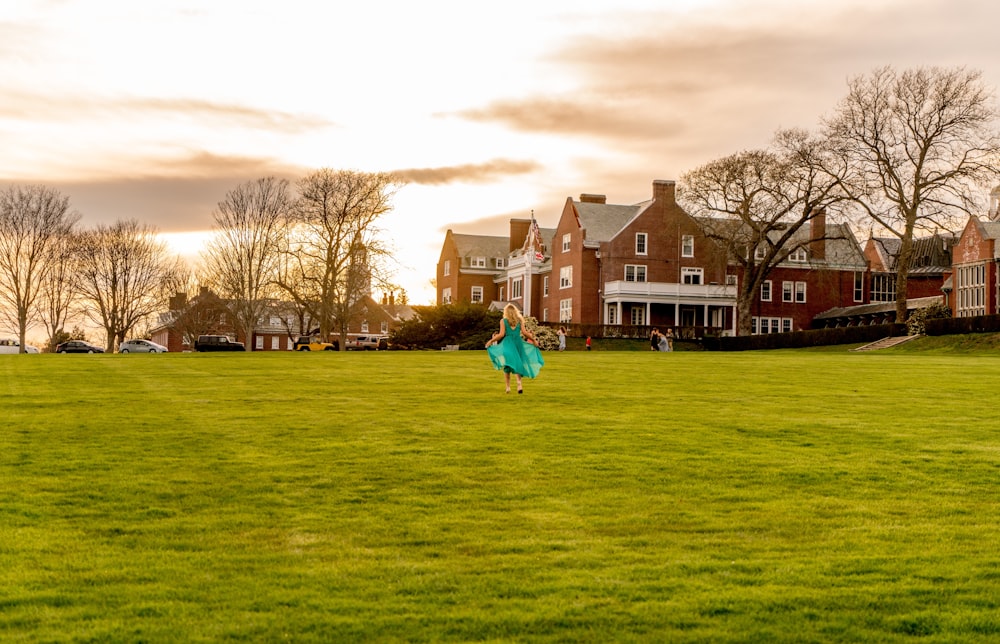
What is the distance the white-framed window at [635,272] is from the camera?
83.1 meters

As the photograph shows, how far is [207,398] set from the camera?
20.3 m

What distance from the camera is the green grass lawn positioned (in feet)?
22.0

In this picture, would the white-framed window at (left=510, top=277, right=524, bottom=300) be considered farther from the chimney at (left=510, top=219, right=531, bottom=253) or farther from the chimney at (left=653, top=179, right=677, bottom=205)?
the chimney at (left=653, top=179, right=677, bottom=205)

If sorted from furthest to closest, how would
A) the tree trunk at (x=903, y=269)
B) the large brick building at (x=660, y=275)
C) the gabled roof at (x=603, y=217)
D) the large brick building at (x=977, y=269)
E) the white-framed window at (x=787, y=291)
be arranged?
the white-framed window at (x=787, y=291), the gabled roof at (x=603, y=217), the large brick building at (x=660, y=275), the large brick building at (x=977, y=269), the tree trunk at (x=903, y=269)

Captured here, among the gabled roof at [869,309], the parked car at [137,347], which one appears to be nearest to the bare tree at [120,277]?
the parked car at [137,347]

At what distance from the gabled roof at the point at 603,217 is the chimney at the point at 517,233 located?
1707cm

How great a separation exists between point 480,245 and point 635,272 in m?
31.9

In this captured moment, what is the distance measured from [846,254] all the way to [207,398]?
79.5 metres

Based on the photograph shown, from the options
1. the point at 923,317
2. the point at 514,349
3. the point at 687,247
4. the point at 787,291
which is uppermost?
the point at 687,247

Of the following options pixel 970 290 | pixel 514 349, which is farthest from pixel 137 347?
pixel 514 349

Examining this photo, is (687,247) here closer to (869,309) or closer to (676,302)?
(676,302)

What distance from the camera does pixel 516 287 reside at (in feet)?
323

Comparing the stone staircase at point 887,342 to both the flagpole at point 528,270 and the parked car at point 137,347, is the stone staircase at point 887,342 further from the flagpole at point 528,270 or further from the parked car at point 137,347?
the parked car at point 137,347

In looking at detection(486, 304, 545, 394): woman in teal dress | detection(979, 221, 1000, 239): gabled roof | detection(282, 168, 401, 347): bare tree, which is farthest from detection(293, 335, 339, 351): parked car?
detection(486, 304, 545, 394): woman in teal dress
